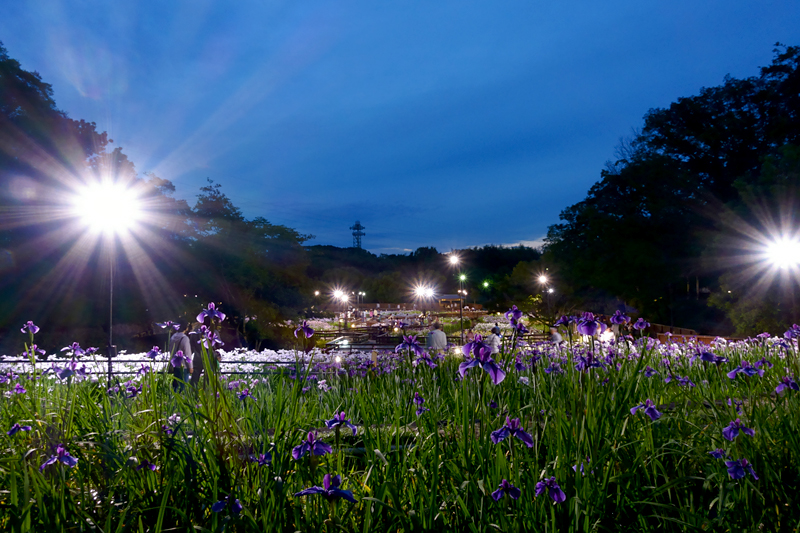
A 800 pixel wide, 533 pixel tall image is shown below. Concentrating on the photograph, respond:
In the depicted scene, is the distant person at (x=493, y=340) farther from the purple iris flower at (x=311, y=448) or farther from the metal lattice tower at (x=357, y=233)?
the metal lattice tower at (x=357, y=233)

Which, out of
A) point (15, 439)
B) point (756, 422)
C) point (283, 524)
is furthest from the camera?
point (15, 439)

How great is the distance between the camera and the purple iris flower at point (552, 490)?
1.67m

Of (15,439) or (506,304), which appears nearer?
(15,439)

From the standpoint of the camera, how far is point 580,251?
30422 mm

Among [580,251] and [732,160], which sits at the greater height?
[732,160]

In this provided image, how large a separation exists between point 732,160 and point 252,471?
30052mm

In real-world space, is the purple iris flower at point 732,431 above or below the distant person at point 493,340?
below

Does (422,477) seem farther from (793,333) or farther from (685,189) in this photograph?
(685,189)

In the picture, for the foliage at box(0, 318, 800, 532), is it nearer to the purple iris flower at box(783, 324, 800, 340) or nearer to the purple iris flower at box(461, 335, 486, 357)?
the purple iris flower at box(461, 335, 486, 357)

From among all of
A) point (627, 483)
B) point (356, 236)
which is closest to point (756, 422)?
point (627, 483)

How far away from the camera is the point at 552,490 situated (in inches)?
67.5

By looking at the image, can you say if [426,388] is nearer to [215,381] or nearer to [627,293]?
[215,381]

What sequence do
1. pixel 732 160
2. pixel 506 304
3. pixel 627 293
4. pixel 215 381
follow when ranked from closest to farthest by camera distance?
pixel 215 381
pixel 732 160
pixel 627 293
pixel 506 304

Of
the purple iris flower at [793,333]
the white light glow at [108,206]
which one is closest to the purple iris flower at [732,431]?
the purple iris flower at [793,333]
